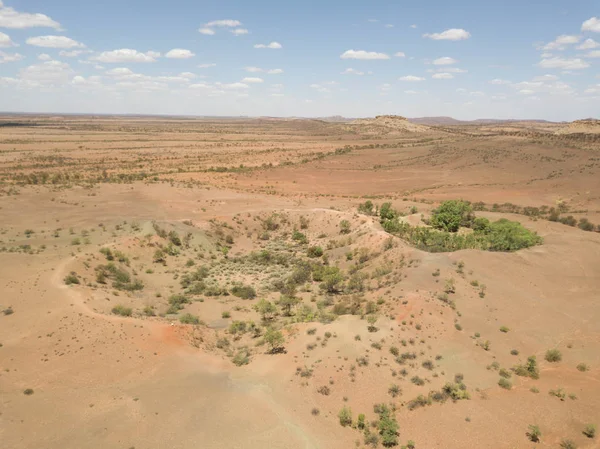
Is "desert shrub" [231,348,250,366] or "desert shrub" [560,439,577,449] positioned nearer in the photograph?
"desert shrub" [560,439,577,449]

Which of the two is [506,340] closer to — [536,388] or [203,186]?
[536,388]

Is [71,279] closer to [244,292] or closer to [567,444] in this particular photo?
[244,292]

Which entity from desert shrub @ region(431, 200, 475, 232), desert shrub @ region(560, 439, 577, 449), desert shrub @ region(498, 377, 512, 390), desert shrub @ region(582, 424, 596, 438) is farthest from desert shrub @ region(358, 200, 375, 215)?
desert shrub @ region(560, 439, 577, 449)

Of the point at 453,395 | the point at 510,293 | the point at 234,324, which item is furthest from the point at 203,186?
the point at 453,395

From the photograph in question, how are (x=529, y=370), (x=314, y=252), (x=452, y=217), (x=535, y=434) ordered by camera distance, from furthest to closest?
1. (x=452, y=217)
2. (x=314, y=252)
3. (x=529, y=370)
4. (x=535, y=434)

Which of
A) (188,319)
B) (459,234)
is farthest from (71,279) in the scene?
(459,234)

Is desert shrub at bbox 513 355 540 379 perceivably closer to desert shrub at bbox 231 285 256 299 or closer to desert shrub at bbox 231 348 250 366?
desert shrub at bbox 231 348 250 366

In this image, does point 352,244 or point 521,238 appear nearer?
point 521,238
